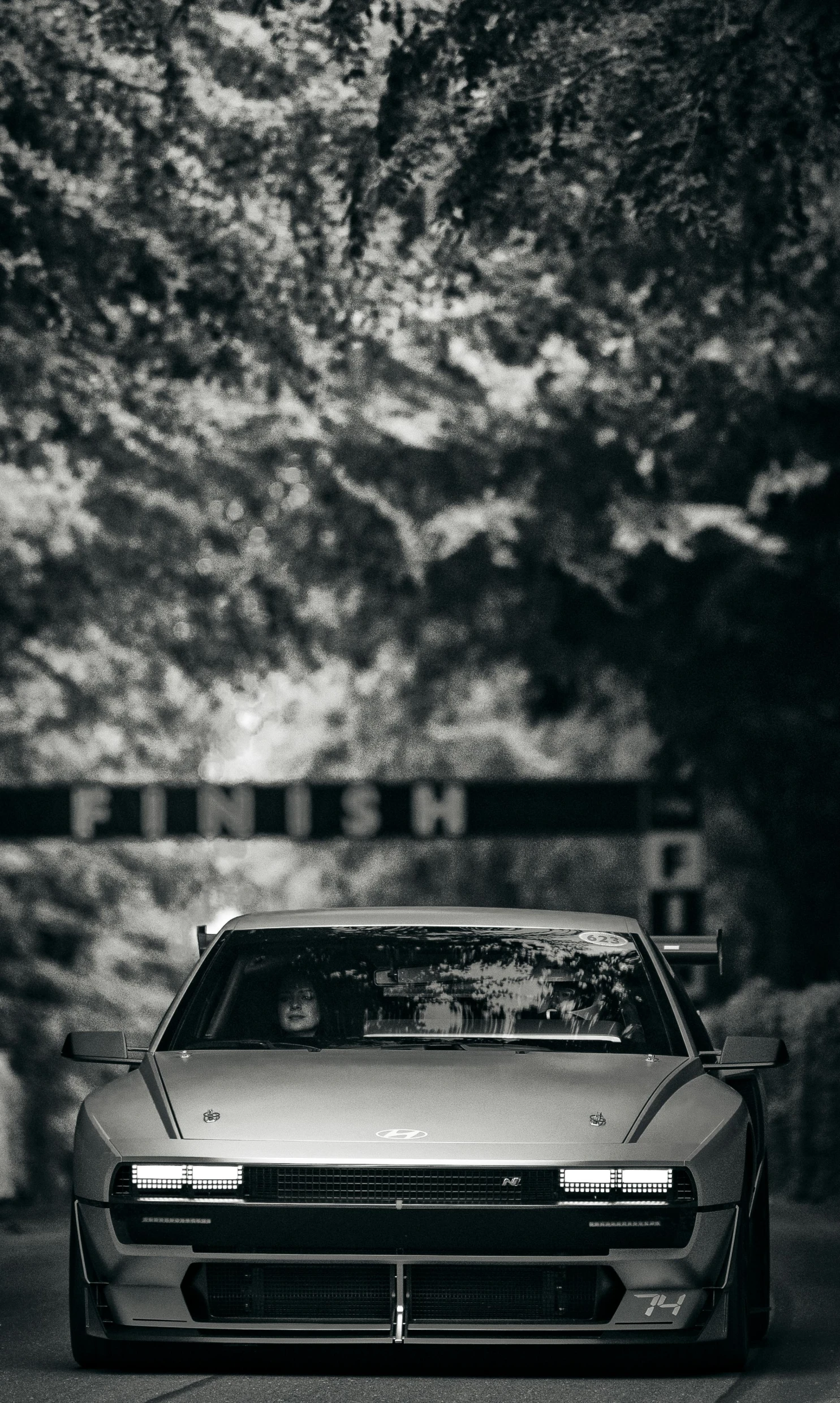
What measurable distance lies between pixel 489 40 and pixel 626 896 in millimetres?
25080

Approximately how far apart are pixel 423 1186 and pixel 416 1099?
0.31m

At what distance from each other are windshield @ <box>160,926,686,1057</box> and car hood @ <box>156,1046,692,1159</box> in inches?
13.3

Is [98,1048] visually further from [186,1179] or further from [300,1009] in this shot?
[186,1179]

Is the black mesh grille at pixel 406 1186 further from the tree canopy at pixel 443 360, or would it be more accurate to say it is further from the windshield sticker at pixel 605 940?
the tree canopy at pixel 443 360

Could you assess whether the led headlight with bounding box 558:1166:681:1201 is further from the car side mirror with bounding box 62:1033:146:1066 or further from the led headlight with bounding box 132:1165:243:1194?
the car side mirror with bounding box 62:1033:146:1066

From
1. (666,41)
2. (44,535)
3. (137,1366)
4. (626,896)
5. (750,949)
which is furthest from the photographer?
(626,896)

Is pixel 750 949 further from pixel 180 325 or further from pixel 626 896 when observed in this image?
pixel 180 325

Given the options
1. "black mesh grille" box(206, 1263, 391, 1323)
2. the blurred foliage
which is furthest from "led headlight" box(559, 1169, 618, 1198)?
the blurred foliage

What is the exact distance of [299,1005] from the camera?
8703 mm

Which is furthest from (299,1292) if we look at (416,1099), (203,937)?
(203,937)

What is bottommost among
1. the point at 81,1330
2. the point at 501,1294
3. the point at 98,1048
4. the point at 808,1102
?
the point at 808,1102

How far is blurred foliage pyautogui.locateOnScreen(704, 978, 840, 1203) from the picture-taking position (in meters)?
17.4

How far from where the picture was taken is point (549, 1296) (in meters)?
7.48

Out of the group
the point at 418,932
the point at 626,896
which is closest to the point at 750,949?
the point at 626,896
